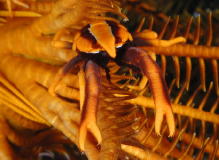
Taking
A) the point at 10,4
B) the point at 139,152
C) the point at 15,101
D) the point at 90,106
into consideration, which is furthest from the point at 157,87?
the point at 10,4

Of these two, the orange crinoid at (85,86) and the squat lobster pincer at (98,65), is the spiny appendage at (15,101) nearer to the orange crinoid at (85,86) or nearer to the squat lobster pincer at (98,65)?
the orange crinoid at (85,86)

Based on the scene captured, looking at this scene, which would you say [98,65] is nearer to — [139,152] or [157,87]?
[157,87]

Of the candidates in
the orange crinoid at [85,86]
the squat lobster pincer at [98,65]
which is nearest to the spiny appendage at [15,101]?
the orange crinoid at [85,86]

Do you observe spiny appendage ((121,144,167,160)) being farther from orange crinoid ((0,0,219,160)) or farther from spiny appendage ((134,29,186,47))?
spiny appendage ((134,29,186,47))

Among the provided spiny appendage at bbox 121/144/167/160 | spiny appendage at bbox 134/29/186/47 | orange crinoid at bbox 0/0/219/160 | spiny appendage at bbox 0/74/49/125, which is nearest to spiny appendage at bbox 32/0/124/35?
orange crinoid at bbox 0/0/219/160

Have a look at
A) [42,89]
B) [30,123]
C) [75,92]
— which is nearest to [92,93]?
[75,92]

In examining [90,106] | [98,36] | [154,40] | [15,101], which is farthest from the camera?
[15,101]
